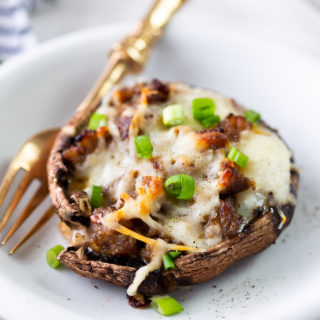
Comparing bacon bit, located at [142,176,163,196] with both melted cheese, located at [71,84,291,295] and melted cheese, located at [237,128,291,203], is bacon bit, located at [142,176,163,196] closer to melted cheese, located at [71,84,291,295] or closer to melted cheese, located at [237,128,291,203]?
melted cheese, located at [71,84,291,295]

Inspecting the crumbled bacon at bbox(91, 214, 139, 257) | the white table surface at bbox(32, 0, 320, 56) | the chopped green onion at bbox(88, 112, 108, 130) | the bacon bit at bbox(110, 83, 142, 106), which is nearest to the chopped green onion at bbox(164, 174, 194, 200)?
the crumbled bacon at bbox(91, 214, 139, 257)

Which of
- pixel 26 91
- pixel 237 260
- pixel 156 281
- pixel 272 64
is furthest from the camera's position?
pixel 272 64

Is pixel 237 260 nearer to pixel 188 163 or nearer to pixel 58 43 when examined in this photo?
pixel 188 163

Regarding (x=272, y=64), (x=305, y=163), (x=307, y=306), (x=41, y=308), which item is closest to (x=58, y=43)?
(x=272, y=64)

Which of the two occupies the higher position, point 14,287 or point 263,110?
point 263,110

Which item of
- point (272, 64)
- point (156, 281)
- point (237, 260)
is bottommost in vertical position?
point (156, 281)

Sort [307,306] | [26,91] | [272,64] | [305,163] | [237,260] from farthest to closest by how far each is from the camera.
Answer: [272,64] → [26,91] → [305,163] → [237,260] → [307,306]

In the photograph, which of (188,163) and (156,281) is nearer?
(156,281)
